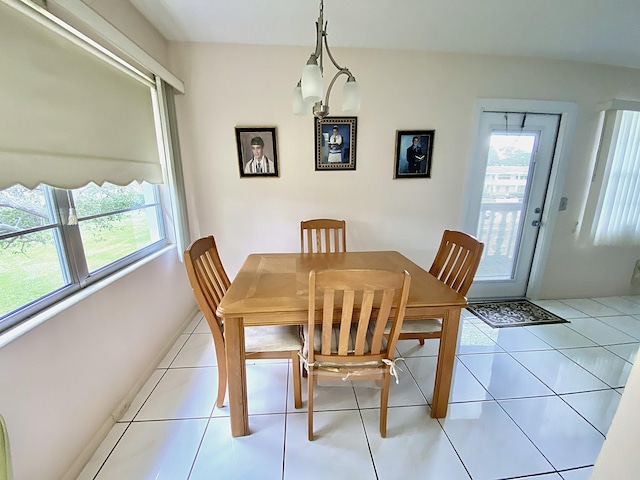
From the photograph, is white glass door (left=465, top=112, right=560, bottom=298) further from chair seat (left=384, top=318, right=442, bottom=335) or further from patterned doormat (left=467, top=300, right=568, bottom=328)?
chair seat (left=384, top=318, right=442, bottom=335)

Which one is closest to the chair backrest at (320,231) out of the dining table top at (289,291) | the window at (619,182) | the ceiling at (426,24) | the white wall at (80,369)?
the dining table top at (289,291)

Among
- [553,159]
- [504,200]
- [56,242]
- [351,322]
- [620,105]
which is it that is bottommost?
[351,322]

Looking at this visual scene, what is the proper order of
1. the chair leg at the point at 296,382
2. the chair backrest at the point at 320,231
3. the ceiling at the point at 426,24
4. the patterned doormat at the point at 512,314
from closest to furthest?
the chair leg at the point at 296,382
the ceiling at the point at 426,24
the chair backrest at the point at 320,231
the patterned doormat at the point at 512,314

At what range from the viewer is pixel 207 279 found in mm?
1339

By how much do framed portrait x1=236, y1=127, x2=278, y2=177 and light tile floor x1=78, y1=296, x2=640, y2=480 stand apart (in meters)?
1.54

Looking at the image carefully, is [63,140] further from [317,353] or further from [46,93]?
[317,353]

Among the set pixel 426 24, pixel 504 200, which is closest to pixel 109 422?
pixel 426 24

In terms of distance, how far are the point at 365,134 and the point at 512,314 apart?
7.49 ft

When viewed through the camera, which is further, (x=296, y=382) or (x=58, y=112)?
(x=296, y=382)

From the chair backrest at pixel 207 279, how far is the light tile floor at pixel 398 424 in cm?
49

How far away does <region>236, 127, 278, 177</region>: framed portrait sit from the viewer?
7.07 feet

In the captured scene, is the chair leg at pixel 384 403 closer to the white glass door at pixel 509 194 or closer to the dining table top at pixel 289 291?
the dining table top at pixel 289 291

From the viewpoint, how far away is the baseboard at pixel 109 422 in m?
1.10

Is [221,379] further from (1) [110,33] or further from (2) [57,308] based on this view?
(1) [110,33]
